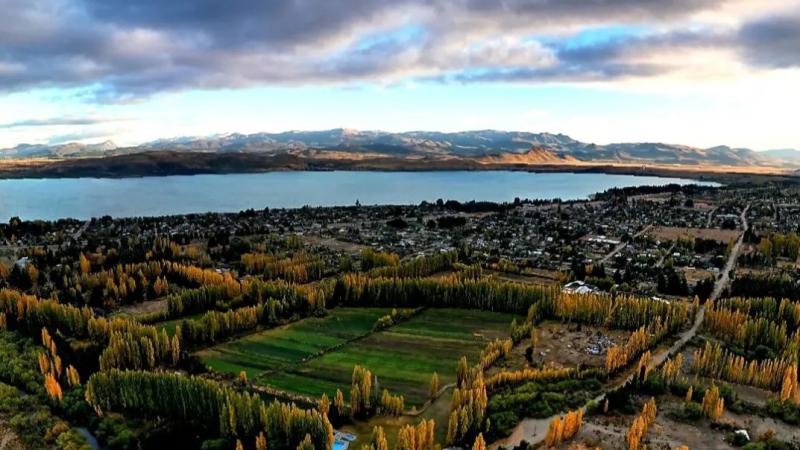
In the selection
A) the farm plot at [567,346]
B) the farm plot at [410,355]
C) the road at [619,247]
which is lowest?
the farm plot at [410,355]

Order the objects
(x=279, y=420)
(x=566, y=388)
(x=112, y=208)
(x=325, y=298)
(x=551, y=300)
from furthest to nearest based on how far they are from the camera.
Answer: (x=112, y=208) → (x=325, y=298) → (x=551, y=300) → (x=566, y=388) → (x=279, y=420)

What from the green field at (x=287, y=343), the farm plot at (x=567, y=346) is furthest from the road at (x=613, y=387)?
the green field at (x=287, y=343)

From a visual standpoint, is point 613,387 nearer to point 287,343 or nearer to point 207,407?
point 287,343

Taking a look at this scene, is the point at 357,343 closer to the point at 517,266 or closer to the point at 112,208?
the point at 517,266

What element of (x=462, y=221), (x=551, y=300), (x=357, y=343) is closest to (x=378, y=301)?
(x=357, y=343)

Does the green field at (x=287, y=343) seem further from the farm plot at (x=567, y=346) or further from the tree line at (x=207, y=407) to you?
the farm plot at (x=567, y=346)

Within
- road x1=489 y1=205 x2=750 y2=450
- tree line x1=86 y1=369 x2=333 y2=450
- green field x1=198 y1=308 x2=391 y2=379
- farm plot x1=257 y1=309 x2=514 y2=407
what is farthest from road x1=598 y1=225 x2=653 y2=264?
tree line x1=86 y1=369 x2=333 y2=450

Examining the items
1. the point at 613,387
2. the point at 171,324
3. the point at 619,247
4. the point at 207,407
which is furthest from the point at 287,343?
the point at 619,247
